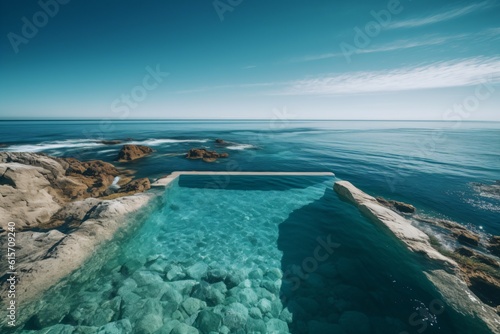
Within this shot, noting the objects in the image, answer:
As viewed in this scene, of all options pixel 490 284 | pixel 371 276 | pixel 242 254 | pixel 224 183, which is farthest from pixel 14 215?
pixel 490 284

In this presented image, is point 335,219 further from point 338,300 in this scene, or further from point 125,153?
point 125,153

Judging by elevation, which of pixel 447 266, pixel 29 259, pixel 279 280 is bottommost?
pixel 279 280

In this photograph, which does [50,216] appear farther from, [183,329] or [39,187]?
[183,329]

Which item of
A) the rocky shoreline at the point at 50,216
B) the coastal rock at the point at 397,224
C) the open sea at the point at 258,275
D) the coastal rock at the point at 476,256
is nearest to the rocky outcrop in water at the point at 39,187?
the rocky shoreline at the point at 50,216

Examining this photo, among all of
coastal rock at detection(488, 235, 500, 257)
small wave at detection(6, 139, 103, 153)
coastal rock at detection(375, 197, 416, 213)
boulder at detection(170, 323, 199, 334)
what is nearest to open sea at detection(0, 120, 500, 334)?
boulder at detection(170, 323, 199, 334)

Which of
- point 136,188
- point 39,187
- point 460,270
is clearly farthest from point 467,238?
point 39,187

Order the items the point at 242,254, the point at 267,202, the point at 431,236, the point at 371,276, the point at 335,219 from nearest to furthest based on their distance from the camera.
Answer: the point at 371,276 < the point at 242,254 < the point at 431,236 < the point at 335,219 < the point at 267,202

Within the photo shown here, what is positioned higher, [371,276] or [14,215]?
[14,215]

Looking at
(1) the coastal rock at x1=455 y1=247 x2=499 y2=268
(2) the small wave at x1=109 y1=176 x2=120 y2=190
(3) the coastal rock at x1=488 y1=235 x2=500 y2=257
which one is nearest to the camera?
(1) the coastal rock at x1=455 y1=247 x2=499 y2=268

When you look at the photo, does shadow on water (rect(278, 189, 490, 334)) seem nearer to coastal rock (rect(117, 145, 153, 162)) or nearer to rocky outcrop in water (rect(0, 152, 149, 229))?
rocky outcrop in water (rect(0, 152, 149, 229))
